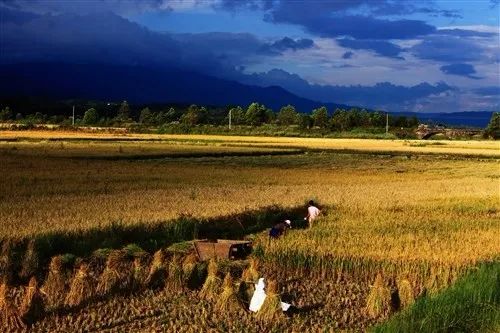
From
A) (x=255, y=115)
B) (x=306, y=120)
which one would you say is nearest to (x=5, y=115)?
(x=255, y=115)

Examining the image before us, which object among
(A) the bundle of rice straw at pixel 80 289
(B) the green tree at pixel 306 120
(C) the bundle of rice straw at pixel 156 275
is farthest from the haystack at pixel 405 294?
(B) the green tree at pixel 306 120

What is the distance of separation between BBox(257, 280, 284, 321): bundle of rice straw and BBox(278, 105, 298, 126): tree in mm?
111076

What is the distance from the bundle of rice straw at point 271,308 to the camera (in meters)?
8.26

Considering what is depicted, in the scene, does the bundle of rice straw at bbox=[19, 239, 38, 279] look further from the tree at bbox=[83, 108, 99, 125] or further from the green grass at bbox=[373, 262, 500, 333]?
the tree at bbox=[83, 108, 99, 125]

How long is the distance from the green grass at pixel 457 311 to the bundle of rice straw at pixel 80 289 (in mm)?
3943

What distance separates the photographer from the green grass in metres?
7.21

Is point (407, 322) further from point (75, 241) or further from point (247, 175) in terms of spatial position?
point (247, 175)

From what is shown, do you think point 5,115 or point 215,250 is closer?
point 215,250

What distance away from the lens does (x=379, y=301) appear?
28.9ft

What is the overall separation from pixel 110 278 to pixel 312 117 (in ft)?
357

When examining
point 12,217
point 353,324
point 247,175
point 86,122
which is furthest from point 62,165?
point 86,122

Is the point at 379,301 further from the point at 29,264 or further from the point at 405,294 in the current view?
the point at 29,264

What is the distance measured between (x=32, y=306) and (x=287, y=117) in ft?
378

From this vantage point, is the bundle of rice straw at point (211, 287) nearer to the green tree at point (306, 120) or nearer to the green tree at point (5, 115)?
the green tree at point (306, 120)
